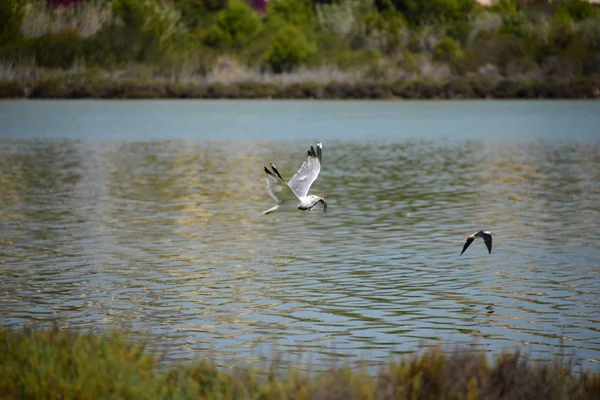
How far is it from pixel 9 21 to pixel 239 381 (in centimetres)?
8196

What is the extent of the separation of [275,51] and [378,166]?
165 feet

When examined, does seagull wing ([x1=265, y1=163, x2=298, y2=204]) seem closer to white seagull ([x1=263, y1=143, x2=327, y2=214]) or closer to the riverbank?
white seagull ([x1=263, y1=143, x2=327, y2=214])

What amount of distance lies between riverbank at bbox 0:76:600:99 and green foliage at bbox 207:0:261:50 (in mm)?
15334

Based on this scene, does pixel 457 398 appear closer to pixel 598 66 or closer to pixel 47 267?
pixel 47 267

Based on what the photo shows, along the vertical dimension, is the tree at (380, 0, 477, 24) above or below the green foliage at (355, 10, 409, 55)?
above

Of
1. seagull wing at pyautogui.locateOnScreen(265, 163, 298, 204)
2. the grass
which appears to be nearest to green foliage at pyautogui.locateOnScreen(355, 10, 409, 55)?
the grass

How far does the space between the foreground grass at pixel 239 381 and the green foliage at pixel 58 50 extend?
251ft

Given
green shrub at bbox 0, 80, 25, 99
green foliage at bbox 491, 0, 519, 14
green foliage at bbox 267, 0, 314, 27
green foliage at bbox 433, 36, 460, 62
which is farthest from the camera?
green foliage at bbox 491, 0, 519, 14

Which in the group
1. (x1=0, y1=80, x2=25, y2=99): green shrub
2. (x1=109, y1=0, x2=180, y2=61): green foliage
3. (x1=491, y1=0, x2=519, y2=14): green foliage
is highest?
(x1=491, y1=0, x2=519, y2=14): green foliage

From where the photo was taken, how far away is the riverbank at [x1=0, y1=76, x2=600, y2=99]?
77.1 metres

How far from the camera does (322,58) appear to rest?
86000 millimetres

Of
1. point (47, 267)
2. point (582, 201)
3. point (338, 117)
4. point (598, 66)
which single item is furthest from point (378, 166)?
point (598, 66)

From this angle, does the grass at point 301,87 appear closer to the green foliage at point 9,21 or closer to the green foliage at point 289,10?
the green foliage at point 9,21

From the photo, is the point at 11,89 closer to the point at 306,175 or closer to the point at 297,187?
the point at 306,175
